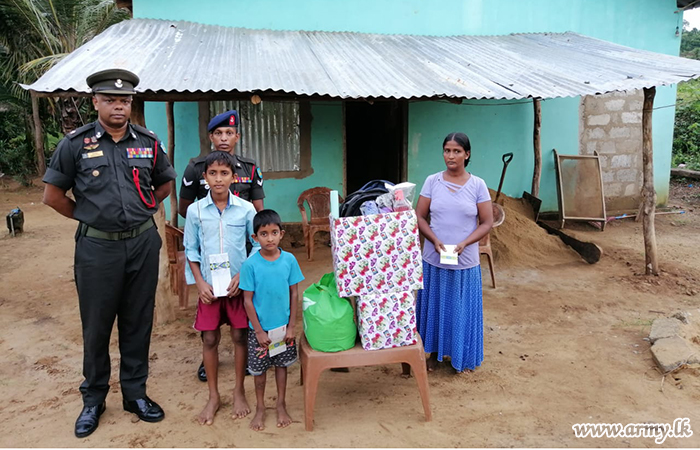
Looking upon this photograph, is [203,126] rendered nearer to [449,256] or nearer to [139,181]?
[139,181]

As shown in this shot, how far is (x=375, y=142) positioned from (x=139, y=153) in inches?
287

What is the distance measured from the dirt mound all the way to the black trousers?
189 inches

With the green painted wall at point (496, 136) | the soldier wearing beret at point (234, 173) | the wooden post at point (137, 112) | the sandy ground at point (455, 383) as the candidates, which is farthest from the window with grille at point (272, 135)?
the soldier wearing beret at point (234, 173)

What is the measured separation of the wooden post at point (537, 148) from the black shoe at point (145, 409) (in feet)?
22.1

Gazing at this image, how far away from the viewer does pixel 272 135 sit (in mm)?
7328

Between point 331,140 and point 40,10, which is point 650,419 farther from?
point 40,10

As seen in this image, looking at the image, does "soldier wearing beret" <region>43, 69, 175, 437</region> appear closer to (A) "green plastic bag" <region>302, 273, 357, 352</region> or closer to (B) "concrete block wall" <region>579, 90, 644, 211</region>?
(A) "green plastic bag" <region>302, 273, 357, 352</region>

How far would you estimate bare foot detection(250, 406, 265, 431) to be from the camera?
9.73ft

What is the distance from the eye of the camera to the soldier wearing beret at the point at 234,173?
131 inches

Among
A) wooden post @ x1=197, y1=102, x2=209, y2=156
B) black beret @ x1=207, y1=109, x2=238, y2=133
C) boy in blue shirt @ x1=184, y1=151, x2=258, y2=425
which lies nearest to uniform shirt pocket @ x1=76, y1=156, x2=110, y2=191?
boy in blue shirt @ x1=184, y1=151, x2=258, y2=425

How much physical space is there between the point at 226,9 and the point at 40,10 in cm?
753

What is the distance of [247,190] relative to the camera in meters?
3.49

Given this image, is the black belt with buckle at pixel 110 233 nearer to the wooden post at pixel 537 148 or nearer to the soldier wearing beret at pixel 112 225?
the soldier wearing beret at pixel 112 225

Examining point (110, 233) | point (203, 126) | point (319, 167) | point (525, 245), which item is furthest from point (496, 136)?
point (110, 233)
